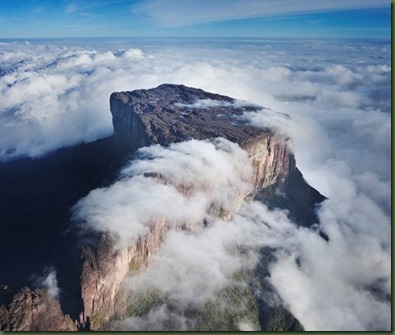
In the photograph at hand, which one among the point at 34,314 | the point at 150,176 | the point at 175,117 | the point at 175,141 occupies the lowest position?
the point at 150,176

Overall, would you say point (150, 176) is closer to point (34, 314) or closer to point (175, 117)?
point (175, 117)

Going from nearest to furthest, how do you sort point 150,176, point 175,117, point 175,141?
1. point 150,176
2. point 175,141
3. point 175,117

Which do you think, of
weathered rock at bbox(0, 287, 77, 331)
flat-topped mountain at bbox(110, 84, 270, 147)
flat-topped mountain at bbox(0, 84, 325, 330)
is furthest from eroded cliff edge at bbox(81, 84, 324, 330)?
weathered rock at bbox(0, 287, 77, 331)

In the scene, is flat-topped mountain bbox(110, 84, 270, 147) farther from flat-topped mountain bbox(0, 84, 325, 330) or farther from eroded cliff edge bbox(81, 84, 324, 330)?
flat-topped mountain bbox(0, 84, 325, 330)

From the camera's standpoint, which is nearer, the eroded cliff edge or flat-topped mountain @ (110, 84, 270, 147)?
the eroded cliff edge

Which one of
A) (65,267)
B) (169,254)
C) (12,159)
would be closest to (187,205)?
(169,254)

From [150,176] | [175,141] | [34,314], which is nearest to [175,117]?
[175,141]

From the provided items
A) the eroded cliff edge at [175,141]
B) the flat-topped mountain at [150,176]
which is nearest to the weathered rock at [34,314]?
the flat-topped mountain at [150,176]
